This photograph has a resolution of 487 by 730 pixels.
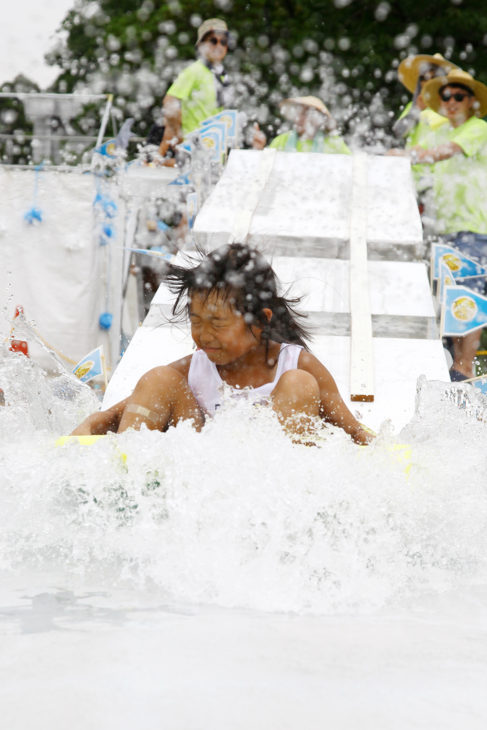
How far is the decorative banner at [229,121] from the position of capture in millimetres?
7612

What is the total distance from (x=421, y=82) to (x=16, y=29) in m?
4.20

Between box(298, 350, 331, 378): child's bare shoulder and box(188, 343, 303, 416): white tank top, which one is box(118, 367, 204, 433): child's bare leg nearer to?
box(188, 343, 303, 416): white tank top

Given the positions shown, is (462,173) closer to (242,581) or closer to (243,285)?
(243,285)

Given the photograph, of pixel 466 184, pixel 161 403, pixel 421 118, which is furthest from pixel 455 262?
pixel 161 403

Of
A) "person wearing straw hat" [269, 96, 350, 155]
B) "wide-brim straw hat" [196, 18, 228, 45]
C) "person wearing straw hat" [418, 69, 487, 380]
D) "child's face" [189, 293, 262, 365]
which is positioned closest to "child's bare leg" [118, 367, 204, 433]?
"child's face" [189, 293, 262, 365]

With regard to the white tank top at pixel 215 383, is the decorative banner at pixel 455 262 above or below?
below

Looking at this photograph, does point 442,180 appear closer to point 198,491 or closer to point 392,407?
point 392,407

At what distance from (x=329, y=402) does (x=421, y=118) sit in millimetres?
4342

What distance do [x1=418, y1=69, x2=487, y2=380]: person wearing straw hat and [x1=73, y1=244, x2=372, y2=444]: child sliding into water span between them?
3.22 meters

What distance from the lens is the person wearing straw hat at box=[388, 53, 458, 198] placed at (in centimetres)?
732

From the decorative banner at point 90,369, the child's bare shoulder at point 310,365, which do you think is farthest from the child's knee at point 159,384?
the decorative banner at point 90,369

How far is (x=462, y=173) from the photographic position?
6.91 m

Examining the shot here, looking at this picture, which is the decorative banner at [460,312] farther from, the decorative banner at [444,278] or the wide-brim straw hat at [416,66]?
the wide-brim straw hat at [416,66]

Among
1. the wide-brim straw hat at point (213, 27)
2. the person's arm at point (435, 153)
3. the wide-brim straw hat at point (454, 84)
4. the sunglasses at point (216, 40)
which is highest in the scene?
the wide-brim straw hat at point (213, 27)
